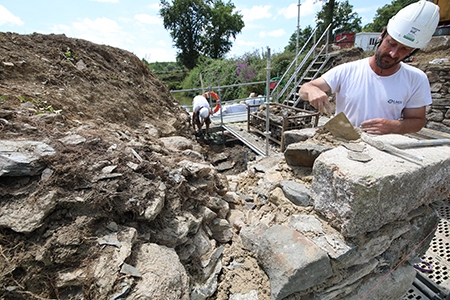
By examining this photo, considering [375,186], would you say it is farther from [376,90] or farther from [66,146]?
[66,146]

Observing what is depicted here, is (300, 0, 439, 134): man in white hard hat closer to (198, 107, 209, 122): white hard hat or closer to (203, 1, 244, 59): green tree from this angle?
(198, 107, 209, 122): white hard hat

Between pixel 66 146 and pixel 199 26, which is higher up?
pixel 199 26

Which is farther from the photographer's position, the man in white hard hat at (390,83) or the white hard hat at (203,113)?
the white hard hat at (203,113)

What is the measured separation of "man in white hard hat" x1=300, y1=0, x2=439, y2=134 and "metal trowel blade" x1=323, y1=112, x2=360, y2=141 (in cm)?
11

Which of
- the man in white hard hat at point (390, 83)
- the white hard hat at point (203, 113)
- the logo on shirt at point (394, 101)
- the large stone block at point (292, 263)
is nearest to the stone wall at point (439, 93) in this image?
the man in white hard hat at point (390, 83)

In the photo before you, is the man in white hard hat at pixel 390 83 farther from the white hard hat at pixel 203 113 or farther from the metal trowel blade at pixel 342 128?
the white hard hat at pixel 203 113

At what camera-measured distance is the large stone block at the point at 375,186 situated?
3.76 ft

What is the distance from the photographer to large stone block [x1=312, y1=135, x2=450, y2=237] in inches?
45.2

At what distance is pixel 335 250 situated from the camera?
1.28 meters

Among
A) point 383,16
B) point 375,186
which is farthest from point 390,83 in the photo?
point 383,16

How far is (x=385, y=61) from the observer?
174cm

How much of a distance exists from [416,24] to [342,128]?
35.4 inches

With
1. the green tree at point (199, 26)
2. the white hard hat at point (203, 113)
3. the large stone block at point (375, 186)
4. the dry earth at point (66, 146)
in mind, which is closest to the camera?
the dry earth at point (66, 146)

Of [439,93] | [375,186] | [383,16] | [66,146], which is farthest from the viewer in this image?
[383,16]
